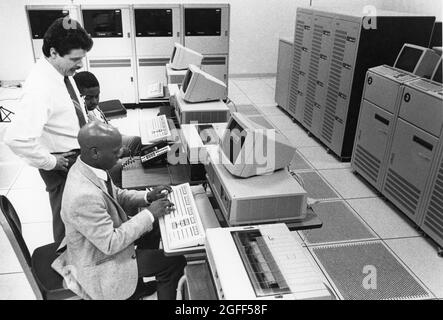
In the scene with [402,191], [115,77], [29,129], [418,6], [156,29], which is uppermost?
[418,6]

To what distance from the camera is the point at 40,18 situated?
17.8ft

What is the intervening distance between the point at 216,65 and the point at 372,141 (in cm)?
300

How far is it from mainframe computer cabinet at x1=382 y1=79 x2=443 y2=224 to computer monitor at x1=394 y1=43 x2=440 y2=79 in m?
0.24

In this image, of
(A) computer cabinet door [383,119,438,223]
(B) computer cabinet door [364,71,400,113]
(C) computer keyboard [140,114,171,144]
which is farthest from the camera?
(B) computer cabinet door [364,71,400,113]

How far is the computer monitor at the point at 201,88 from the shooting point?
10.6ft

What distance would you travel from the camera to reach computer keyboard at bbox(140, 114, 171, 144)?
3023 mm

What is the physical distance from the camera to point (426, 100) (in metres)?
3.14

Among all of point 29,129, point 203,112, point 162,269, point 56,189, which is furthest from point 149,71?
point 162,269

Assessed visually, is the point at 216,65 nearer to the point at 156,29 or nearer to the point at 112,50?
the point at 156,29

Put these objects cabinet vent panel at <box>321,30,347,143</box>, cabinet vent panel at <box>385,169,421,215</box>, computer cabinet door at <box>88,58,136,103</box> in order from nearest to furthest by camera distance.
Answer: cabinet vent panel at <box>385,169,421,215</box> → cabinet vent panel at <box>321,30,347,143</box> → computer cabinet door at <box>88,58,136,103</box>

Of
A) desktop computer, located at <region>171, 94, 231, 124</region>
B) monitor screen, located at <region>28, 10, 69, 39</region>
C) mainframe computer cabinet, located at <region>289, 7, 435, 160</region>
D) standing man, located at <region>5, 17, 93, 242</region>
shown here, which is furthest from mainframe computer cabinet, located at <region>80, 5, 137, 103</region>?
standing man, located at <region>5, 17, 93, 242</region>

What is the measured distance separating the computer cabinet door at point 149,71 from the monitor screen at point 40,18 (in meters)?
1.25

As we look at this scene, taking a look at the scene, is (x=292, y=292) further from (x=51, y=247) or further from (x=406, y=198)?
(x=406, y=198)

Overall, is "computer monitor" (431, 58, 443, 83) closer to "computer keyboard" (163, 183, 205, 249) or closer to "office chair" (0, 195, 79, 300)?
"computer keyboard" (163, 183, 205, 249)
